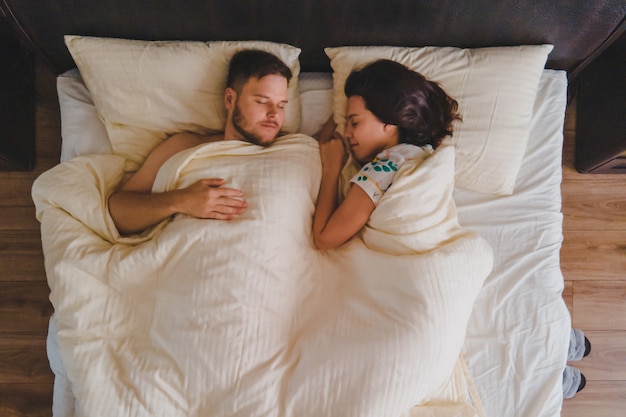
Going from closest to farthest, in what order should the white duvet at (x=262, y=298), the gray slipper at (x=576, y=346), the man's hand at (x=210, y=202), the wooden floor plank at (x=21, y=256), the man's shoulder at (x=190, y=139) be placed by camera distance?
the white duvet at (x=262, y=298), the man's hand at (x=210, y=202), the man's shoulder at (x=190, y=139), the gray slipper at (x=576, y=346), the wooden floor plank at (x=21, y=256)

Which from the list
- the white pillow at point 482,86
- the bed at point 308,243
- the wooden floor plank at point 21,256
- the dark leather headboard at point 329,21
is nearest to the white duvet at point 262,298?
the bed at point 308,243

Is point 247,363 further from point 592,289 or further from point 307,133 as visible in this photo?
point 592,289

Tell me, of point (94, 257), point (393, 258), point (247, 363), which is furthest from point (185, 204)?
point (393, 258)

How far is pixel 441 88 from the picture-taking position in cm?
150

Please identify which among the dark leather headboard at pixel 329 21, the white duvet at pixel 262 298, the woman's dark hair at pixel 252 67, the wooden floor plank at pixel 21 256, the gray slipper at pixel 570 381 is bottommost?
the gray slipper at pixel 570 381

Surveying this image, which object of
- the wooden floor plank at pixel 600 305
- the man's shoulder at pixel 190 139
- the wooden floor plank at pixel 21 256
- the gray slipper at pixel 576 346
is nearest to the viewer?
the man's shoulder at pixel 190 139

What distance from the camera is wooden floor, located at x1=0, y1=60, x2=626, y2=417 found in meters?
1.71

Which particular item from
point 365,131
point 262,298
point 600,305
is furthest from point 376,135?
point 600,305

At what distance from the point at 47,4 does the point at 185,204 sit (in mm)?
737

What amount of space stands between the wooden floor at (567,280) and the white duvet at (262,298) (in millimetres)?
562

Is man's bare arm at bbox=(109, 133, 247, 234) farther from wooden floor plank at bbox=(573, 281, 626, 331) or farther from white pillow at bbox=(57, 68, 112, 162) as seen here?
wooden floor plank at bbox=(573, 281, 626, 331)

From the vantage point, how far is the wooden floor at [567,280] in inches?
67.5

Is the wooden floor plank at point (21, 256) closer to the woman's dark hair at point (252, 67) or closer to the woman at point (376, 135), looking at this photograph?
A: the woman's dark hair at point (252, 67)

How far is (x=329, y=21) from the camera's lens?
1465mm
